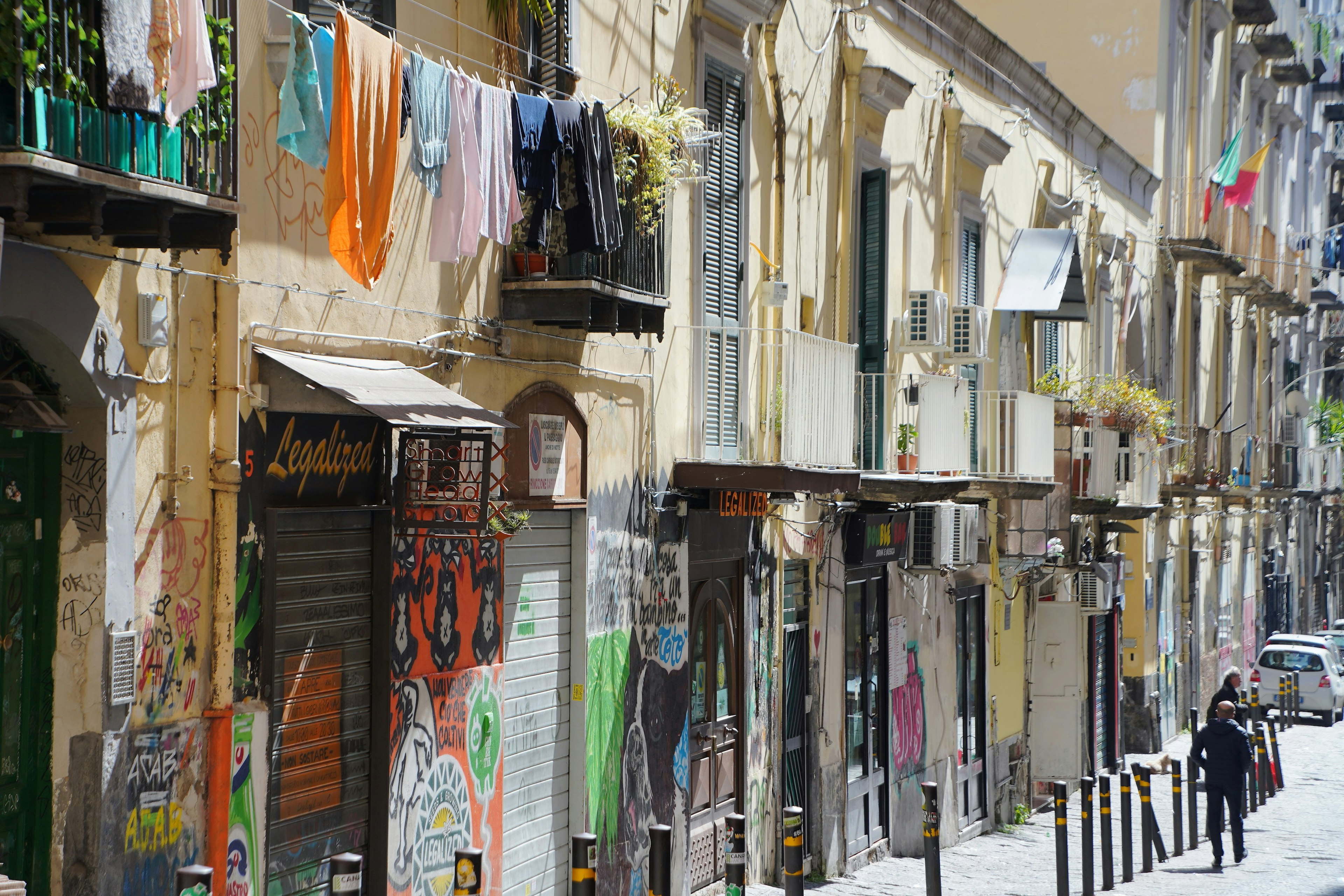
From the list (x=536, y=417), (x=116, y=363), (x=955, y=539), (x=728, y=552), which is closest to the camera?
(x=116, y=363)

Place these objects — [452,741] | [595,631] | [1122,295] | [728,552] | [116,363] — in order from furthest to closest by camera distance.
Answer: [1122,295] < [728,552] < [595,631] < [452,741] < [116,363]

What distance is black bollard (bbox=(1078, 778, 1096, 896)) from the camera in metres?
12.4

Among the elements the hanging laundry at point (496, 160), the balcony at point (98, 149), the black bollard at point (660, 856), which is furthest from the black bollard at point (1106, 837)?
the balcony at point (98, 149)

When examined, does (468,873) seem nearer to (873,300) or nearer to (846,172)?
(846,172)

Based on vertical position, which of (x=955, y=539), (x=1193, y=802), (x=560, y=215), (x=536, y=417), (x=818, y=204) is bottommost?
(x=1193, y=802)

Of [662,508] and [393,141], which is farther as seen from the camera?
[662,508]

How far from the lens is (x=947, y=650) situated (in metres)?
17.2

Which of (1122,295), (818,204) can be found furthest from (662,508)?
(1122,295)

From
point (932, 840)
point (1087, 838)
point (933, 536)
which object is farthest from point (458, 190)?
point (933, 536)

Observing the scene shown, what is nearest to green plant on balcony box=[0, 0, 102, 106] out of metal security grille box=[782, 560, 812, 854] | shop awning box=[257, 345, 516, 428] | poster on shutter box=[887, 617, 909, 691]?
shop awning box=[257, 345, 516, 428]

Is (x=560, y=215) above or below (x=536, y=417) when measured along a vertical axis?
above

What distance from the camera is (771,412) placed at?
38.6 feet

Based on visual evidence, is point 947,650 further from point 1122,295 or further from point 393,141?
point 393,141

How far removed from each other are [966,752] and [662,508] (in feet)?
26.5
